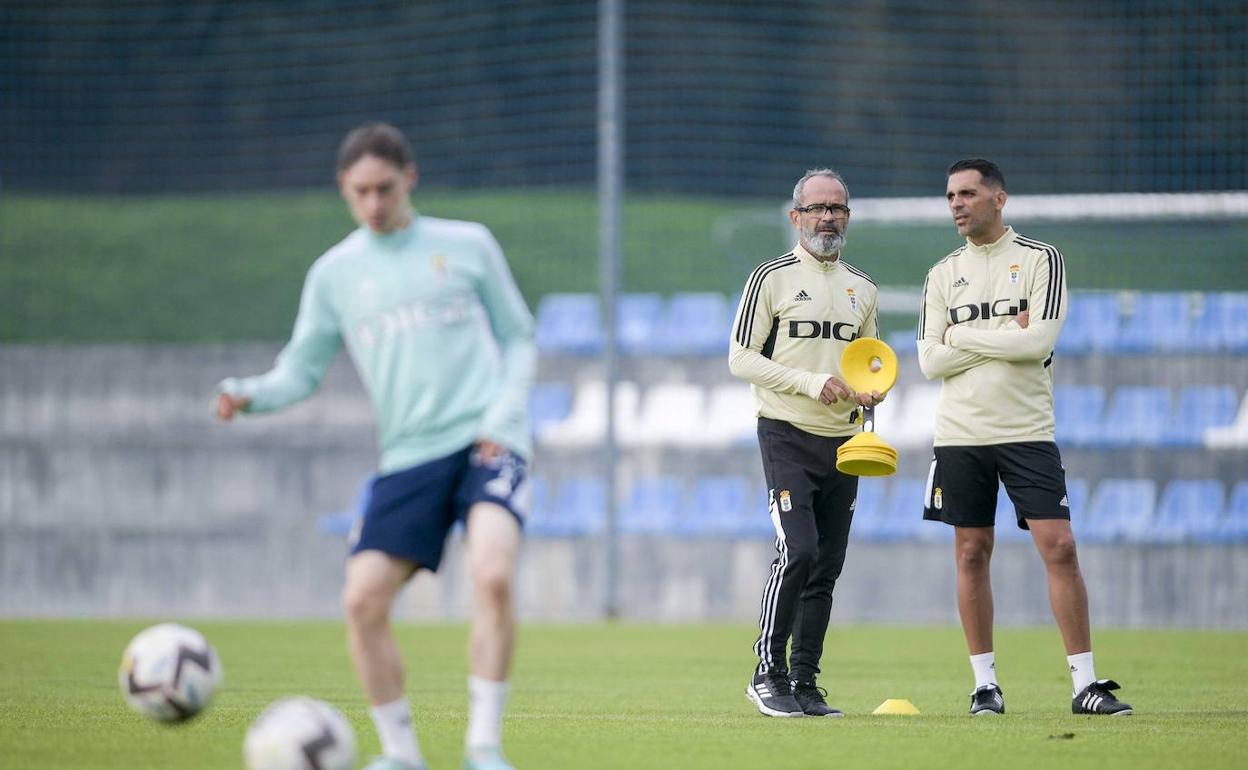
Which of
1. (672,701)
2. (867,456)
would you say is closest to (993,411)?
(867,456)

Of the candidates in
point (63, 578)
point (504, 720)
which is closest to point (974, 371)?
point (504, 720)

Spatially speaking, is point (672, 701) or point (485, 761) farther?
point (672, 701)

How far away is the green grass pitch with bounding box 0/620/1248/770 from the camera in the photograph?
20.3 feet

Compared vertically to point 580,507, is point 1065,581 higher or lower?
higher

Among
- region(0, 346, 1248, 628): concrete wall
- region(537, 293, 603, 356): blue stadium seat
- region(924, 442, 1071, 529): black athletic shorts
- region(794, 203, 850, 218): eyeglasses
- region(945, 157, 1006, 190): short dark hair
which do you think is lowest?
region(0, 346, 1248, 628): concrete wall

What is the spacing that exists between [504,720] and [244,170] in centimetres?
1911

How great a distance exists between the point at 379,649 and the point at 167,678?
980mm

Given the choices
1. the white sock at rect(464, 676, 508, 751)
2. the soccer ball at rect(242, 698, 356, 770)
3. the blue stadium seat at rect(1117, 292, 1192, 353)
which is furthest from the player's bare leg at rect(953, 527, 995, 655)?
the blue stadium seat at rect(1117, 292, 1192, 353)

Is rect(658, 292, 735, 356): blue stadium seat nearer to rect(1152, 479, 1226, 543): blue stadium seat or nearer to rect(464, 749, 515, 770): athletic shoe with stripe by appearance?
rect(1152, 479, 1226, 543): blue stadium seat

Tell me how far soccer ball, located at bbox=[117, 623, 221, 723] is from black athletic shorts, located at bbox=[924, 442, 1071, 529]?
3435 mm

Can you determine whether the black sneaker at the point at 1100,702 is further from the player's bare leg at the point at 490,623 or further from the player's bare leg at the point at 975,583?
the player's bare leg at the point at 490,623

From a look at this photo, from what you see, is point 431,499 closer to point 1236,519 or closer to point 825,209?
point 825,209

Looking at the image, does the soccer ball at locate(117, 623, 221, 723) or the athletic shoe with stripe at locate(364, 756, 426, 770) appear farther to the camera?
the soccer ball at locate(117, 623, 221, 723)

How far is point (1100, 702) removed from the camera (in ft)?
25.3
